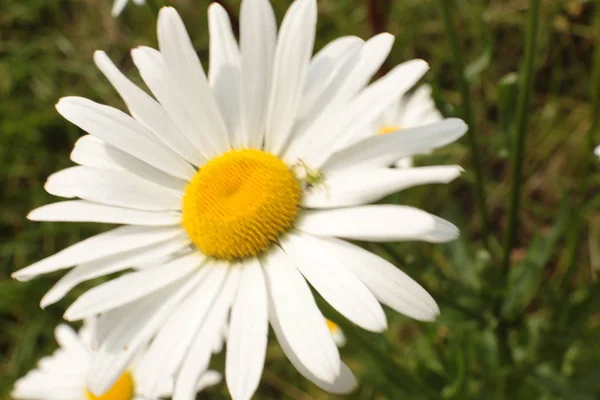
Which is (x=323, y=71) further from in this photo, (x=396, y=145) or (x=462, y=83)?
(x=462, y=83)

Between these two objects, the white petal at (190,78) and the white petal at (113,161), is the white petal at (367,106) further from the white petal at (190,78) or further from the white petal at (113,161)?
the white petal at (113,161)

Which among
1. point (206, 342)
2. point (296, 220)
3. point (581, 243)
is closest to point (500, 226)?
point (581, 243)

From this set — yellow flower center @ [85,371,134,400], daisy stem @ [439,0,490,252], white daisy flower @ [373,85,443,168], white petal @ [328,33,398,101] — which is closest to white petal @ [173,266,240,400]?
white petal @ [328,33,398,101]

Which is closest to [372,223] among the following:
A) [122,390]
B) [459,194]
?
[122,390]

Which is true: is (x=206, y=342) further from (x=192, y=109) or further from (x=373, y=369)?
(x=373, y=369)

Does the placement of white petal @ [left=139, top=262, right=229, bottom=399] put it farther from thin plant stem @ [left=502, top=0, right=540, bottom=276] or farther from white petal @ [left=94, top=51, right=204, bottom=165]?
thin plant stem @ [left=502, top=0, right=540, bottom=276]

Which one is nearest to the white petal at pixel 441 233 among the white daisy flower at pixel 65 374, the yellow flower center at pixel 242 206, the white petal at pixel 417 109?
the yellow flower center at pixel 242 206
